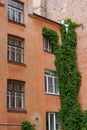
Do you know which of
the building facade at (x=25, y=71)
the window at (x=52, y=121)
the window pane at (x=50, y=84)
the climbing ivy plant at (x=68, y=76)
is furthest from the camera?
the window pane at (x=50, y=84)

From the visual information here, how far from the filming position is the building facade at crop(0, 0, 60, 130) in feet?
82.9

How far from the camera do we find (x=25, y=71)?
26.9m

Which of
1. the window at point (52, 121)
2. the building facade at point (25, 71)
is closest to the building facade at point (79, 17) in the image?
the building facade at point (25, 71)

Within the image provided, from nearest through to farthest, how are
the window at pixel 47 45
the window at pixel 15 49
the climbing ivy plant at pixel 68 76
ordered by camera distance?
the window at pixel 15 49 → the climbing ivy plant at pixel 68 76 → the window at pixel 47 45

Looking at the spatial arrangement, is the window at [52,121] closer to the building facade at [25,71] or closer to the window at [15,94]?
the building facade at [25,71]

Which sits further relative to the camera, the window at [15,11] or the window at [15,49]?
the window at [15,11]

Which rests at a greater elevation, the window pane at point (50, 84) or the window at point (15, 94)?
the window pane at point (50, 84)

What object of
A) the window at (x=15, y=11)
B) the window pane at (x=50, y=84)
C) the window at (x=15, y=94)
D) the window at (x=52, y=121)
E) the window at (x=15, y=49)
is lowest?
the window at (x=52, y=121)

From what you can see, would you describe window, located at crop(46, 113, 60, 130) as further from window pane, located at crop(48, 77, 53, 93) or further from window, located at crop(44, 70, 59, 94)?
window pane, located at crop(48, 77, 53, 93)

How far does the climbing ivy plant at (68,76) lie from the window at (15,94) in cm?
427

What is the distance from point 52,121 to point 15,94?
4.69 metres

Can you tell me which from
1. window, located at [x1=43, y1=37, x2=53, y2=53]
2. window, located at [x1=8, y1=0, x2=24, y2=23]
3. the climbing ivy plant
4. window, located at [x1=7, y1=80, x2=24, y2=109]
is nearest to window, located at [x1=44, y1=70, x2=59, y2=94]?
the climbing ivy plant

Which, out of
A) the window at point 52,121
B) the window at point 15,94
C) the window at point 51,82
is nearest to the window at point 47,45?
the window at point 51,82

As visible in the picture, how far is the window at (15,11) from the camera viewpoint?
2708cm
